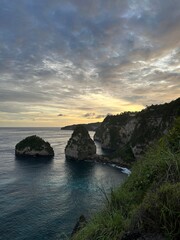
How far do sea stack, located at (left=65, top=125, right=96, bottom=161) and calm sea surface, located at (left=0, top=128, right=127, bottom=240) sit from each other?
63.1ft

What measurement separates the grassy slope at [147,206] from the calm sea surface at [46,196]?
611cm

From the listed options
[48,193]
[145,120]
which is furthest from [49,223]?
[145,120]

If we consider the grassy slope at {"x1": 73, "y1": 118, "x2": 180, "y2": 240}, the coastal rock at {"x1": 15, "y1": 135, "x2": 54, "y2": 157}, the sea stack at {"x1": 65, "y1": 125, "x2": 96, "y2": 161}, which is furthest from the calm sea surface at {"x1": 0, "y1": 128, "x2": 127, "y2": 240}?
the coastal rock at {"x1": 15, "y1": 135, "x2": 54, "y2": 157}

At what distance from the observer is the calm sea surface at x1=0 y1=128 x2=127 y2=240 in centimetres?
4000

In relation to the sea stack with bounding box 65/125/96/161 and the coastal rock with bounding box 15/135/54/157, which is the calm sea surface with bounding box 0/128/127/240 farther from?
A: the coastal rock with bounding box 15/135/54/157

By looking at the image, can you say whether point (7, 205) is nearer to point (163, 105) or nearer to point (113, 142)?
point (163, 105)

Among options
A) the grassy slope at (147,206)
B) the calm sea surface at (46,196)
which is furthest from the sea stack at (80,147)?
the grassy slope at (147,206)

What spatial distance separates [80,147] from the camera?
406ft

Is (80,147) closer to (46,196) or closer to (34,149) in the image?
(34,149)

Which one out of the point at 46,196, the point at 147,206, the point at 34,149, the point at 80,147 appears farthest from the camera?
the point at 34,149

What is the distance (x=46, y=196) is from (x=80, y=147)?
215 ft

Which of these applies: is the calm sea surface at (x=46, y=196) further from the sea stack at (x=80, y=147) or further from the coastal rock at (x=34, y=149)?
the coastal rock at (x=34, y=149)

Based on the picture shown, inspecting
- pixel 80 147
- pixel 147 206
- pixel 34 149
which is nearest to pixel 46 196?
pixel 147 206

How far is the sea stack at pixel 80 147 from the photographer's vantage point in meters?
122
